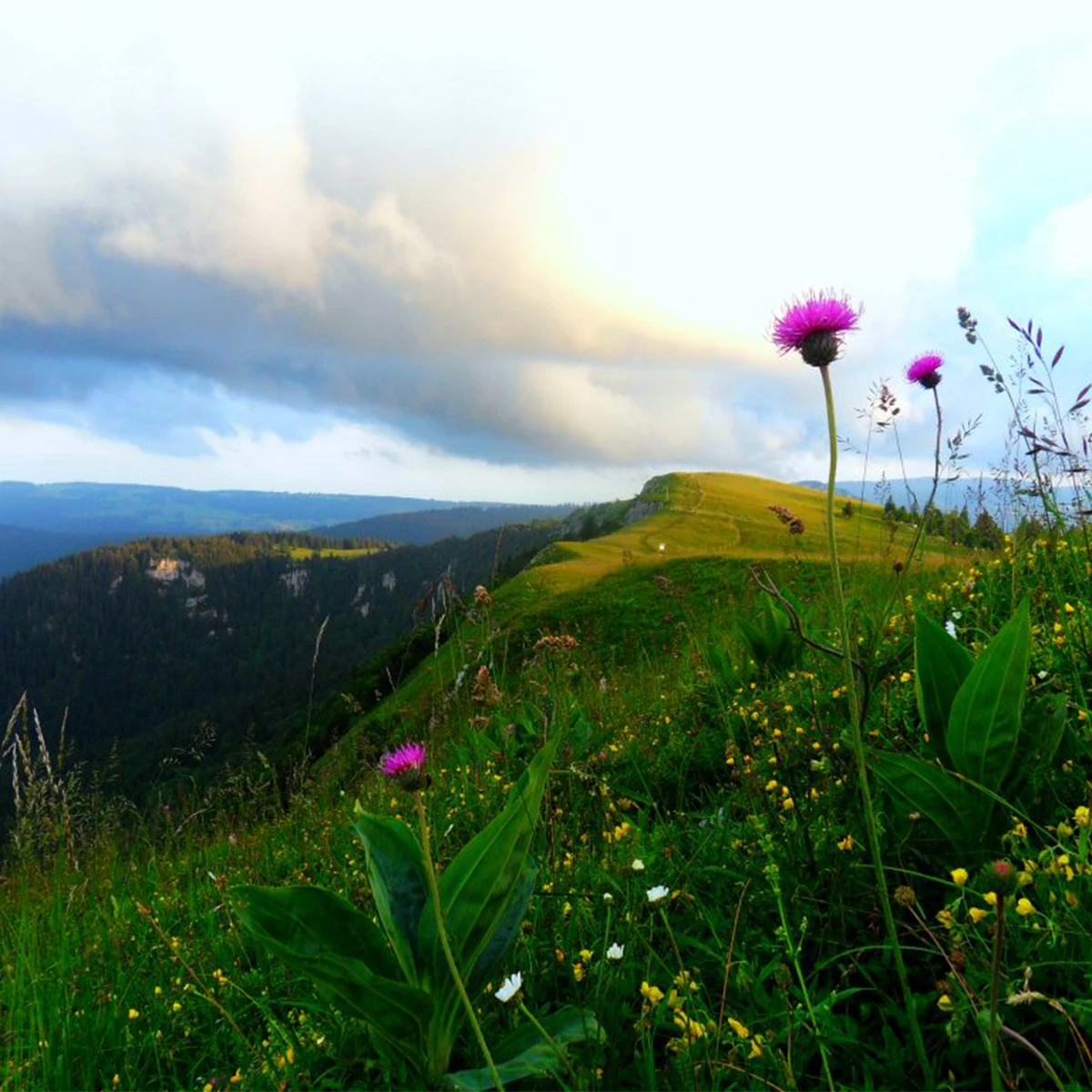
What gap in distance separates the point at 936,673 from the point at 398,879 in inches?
73.0

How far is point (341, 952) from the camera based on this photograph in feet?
5.84

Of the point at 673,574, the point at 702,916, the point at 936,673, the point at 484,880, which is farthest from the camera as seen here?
the point at 673,574

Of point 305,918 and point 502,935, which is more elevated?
point 305,918

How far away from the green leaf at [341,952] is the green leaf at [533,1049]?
6.8 inches

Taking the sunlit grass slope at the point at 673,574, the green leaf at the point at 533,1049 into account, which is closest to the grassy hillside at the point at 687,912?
the green leaf at the point at 533,1049

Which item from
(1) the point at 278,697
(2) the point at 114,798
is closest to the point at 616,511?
(1) the point at 278,697

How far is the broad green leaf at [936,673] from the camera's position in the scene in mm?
2396

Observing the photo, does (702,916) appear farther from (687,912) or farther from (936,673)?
(936,673)

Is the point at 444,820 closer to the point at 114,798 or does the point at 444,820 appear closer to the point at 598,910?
the point at 598,910

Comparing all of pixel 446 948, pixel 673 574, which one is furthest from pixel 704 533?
pixel 446 948

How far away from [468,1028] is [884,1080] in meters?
1.08

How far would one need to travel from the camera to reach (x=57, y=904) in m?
3.36

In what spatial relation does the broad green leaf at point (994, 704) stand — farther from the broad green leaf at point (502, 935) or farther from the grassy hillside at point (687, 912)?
the broad green leaf at point (502, 935)

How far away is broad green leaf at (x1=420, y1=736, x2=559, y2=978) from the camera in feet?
5.93
